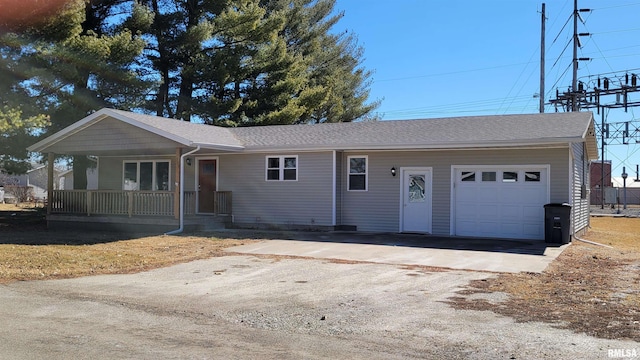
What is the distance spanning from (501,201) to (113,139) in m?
12.4

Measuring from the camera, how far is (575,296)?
7.46 m

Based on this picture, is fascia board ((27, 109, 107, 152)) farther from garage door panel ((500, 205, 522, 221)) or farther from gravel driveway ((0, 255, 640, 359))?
garage door panel ((500, 205, 522, 221))

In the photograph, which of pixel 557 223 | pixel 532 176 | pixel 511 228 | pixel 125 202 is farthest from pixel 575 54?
pixel 125 202

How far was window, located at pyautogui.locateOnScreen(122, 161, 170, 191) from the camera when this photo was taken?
20.0 meters

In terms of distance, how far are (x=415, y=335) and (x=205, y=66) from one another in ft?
74.7

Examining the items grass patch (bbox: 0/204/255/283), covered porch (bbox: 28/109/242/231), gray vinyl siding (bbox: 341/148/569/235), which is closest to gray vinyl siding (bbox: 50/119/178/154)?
covered porch (bbox: 28/109/242/231)

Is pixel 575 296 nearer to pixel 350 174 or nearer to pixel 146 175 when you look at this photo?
pixel 350 174

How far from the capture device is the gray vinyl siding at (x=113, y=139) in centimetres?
1662

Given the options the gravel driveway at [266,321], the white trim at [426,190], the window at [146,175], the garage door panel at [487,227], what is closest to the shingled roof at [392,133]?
the white trim at [426,190]

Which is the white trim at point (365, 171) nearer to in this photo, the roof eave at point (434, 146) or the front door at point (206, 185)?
the roof eave at point (434, 146)

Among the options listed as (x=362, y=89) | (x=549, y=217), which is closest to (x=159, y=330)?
(x=549, y=217)

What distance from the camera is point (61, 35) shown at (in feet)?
62.0

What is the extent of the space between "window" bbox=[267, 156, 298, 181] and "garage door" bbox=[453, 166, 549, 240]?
534 cm

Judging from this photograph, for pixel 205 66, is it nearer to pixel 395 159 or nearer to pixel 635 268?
pixel 395 159
